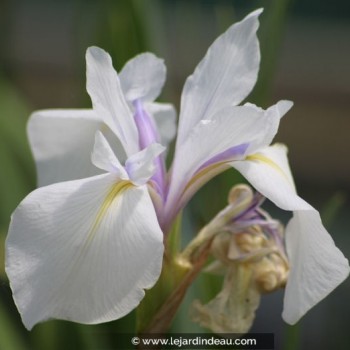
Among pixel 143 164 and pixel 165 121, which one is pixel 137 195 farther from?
pixel 165 121

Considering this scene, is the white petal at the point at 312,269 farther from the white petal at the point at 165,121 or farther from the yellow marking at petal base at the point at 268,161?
the white petal at the point at 165,121

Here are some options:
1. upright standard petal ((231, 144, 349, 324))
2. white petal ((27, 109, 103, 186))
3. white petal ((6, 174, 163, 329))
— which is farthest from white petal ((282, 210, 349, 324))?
white petal ((27, 109, 103, 186))

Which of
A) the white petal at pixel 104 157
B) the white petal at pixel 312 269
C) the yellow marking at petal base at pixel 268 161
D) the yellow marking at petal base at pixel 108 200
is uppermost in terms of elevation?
the white petal at pixel 104 157

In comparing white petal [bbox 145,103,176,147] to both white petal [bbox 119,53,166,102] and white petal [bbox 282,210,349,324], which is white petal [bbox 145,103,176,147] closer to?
white petal [bbox 119,53,166,102]

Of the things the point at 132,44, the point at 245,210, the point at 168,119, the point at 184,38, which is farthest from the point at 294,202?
the point at 184,38

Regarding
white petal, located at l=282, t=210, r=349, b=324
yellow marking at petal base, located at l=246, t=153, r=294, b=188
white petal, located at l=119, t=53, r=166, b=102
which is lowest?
white petal, located at l=282, t=210, r=349, b=324

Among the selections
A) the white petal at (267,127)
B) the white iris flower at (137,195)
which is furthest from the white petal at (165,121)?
the white petal at (267,127)

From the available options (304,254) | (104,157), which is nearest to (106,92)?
(104,157)

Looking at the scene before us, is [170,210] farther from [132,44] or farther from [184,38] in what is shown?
[184,38]
